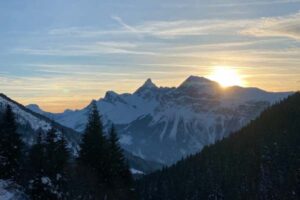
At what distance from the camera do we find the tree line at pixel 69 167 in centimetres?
4553

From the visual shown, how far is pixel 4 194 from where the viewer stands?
4609 centimetres

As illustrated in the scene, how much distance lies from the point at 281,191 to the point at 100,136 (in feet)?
456

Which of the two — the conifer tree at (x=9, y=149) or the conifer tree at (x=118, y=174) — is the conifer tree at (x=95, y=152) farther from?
the conifer tree at (x=9, y=149)

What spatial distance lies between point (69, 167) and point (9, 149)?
22.1ft

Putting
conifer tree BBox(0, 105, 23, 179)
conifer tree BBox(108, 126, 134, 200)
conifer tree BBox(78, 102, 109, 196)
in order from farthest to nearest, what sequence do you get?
conifer tree BBox(0, 105, 23, 179) → conifer tree BBox(108, 126, 134, 200) → conifer tree BBox(78, 102, 109, 196)

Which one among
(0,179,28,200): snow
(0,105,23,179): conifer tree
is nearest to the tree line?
(0,105,23,179): conifer tree

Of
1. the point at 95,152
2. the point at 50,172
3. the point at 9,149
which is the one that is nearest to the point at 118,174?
the point at 95,152

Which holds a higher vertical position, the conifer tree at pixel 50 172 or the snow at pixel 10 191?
the conifer tree at pixel 50 172

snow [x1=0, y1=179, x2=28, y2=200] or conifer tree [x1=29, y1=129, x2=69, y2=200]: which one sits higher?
conifer tree [x1=29, y1=129, x2=69, y2=200]

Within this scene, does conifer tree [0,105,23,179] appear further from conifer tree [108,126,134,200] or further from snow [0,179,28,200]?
conifer tree [108,126,134,200]

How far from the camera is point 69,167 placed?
4838 cm

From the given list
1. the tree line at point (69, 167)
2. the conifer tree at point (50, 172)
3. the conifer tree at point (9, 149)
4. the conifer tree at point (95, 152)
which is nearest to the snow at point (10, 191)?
the tree line at point (69, 167)

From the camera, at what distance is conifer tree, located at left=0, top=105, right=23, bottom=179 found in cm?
5016

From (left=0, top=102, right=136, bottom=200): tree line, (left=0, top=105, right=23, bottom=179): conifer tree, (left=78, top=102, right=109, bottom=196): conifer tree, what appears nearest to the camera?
(left=0, top=102, right=136, bottom=200): tree line
